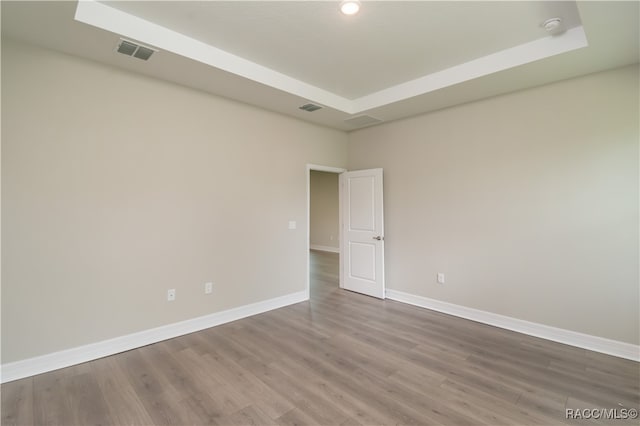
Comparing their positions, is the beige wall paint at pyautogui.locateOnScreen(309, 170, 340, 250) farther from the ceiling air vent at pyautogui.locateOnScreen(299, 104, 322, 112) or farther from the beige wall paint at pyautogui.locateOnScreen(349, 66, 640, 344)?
the ceiling air vent at pyautogui.locateOnScreen(299, 104, 322, 112)

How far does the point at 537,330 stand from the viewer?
3344 mm

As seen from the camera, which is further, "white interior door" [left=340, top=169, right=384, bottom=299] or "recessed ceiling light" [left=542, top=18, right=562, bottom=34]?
"white interior door" [left=340, top=169, right=384, bottom=299]

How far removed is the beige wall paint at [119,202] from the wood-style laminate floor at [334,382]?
1.64 feet

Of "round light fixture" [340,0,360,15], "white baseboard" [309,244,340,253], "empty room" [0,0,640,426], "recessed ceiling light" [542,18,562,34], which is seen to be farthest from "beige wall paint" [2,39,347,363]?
"white baseboard" [309,244,340,253]

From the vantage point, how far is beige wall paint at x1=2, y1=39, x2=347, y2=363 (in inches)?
99.3

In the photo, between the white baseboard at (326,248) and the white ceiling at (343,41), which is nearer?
the white ceiling at (343,41)

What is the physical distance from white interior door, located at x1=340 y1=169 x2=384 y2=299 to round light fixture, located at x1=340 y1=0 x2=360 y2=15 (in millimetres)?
2630

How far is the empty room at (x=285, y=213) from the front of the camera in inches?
91.6

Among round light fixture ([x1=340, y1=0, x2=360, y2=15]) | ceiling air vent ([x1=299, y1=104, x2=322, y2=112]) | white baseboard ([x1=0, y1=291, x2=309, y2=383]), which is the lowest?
white baseboard ([x1=0, y1=291, x2=309, y2=383])

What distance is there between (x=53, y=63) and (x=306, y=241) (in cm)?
343

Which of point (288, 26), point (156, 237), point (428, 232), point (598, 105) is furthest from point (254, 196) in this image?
point (598, 105)

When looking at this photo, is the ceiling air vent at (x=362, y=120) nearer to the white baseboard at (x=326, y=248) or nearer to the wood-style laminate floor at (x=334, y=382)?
the wood-style laminate floor at (x=334, y=382)

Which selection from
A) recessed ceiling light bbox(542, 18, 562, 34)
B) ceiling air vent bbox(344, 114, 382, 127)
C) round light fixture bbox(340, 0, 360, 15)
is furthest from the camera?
ceiling air vent bbox(344, 114, 382, 127)

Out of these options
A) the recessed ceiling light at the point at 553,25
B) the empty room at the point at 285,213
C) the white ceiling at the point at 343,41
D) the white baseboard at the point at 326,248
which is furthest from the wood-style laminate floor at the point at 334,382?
the white baseboard at the point at 326,248
